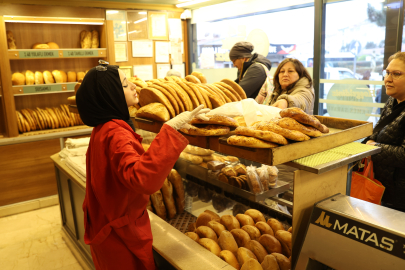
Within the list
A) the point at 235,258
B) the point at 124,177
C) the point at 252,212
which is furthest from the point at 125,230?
the point at 252,212

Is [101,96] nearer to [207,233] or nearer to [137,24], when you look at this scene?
[207,233]

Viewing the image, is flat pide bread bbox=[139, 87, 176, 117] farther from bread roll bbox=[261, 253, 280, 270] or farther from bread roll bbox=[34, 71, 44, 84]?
bread roll bbox=[34, 71, 44, 84]

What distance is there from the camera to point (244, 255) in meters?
1.43

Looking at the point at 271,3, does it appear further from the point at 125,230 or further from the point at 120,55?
the point at 125,230

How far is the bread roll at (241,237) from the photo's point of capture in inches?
61.8

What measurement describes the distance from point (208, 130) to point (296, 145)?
39cm

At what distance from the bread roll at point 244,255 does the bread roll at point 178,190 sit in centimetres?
74

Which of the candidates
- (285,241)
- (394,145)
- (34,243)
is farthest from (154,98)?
(34,243)

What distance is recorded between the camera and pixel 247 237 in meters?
1.58

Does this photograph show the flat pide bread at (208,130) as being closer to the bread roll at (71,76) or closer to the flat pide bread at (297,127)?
the flat pide bread at (297,127)

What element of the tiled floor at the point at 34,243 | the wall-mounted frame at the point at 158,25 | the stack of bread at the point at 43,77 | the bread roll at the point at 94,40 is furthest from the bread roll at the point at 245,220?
the wall-mounted frame at the point at 158,25

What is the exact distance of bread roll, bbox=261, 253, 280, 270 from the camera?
1356 mm

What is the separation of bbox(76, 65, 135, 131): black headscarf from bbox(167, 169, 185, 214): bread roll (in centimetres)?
87

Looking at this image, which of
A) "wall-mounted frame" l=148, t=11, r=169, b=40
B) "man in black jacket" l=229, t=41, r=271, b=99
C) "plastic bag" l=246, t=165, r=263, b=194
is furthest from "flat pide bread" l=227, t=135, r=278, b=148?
"wall-mounted frame" l=148, t=11, r=169, b=40
